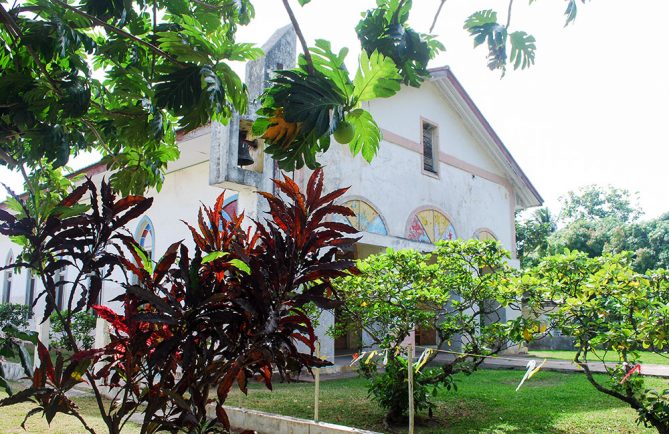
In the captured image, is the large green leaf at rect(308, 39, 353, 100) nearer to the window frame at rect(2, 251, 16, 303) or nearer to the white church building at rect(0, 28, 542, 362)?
the white church building at rect(0, 28, 542, 362)

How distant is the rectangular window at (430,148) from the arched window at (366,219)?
8.31ft

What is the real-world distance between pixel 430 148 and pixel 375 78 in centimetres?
1233

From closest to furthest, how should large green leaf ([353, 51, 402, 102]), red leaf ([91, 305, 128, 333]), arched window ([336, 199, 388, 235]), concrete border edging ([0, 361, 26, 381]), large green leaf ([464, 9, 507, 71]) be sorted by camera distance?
1. large green leaf ([353, 51, 402, 102])
2. red leaf ([91, 305, 128, 333])
3. large green leaf ([464, 9, 507, 71])
4. concrete border edging ([0, 361, 26, 381])
5. arched window ([336, 199, 388, 235])

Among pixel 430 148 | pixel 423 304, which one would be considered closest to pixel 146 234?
pixel 430 148

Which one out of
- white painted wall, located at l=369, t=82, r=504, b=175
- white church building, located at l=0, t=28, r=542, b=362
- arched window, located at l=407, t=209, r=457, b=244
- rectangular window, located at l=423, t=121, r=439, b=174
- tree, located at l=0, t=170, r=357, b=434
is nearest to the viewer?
tree, located at l=0, t=170, r=357, b=434

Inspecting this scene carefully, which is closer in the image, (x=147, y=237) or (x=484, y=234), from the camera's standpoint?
(x=147, y=237)

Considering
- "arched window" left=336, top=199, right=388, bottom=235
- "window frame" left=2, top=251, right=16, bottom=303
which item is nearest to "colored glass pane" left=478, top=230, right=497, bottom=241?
"arched window" left=336, top=199, right=388, bottom=235

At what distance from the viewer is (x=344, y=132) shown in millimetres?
2043

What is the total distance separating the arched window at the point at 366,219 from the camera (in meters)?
11.4

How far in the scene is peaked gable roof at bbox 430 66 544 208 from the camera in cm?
1411

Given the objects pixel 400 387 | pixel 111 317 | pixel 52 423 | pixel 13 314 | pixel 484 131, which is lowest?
pixel 52 423

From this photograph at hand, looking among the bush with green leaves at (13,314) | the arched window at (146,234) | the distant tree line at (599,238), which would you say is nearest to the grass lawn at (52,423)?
the arched window at (146,234)

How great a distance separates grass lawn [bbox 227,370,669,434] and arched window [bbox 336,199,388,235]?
3032 mm

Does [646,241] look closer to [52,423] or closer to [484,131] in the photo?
[484,131]
